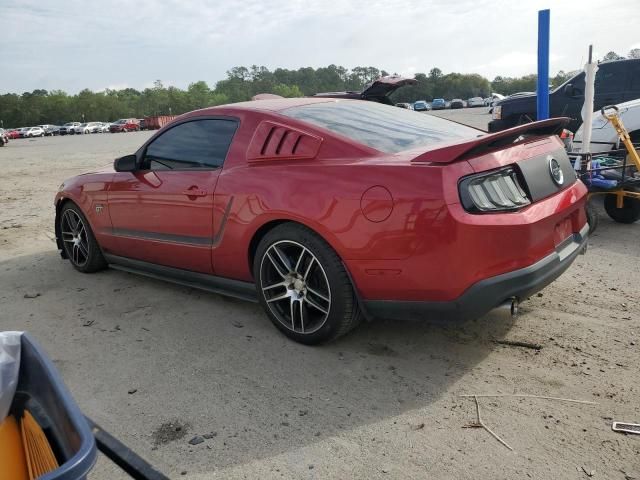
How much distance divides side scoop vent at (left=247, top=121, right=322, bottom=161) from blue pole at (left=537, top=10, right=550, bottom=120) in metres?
4.99

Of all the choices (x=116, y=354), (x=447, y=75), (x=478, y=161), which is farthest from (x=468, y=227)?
A: (x=447, y=75)

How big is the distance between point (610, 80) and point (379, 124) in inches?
336

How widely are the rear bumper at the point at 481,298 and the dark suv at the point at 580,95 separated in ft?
25.5

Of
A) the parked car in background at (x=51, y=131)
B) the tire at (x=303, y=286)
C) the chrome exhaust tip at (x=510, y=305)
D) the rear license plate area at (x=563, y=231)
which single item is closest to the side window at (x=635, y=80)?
the rear license plate area at (x=563, y=231)

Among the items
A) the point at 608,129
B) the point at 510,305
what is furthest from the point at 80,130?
the point at 510,305

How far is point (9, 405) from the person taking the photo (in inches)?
66.1

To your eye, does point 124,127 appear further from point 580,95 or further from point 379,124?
point 379,124

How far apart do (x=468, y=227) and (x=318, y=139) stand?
107 cm

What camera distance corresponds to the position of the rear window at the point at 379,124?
3.24m

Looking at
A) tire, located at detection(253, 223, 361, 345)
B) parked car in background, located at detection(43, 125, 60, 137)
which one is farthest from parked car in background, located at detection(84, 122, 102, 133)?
tire, located at detection(253, 223, 361, 345)

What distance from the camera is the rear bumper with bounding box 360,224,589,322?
105 inches

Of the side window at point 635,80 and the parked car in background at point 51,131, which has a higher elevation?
the parked car in background at point 51,131

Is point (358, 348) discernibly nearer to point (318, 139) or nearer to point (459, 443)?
point (459, 443)

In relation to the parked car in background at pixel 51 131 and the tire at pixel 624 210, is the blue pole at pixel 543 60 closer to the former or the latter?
the tire at pixel 624 210
